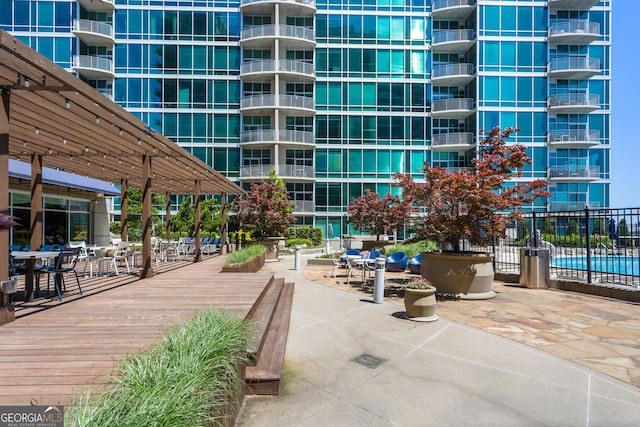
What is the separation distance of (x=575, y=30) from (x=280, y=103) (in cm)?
2789

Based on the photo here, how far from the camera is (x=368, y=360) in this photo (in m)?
4.98

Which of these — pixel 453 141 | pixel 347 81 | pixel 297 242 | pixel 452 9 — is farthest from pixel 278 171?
pixel 452 9

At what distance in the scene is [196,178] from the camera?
14180 mm

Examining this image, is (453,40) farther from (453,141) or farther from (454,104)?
(453,141)

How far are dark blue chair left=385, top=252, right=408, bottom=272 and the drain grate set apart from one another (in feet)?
30.0

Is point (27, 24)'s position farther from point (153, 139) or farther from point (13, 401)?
point (13, 401)

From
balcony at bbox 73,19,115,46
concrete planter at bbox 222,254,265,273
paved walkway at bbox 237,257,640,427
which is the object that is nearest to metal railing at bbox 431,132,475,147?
paved walkway at bbox 237,257,640,427

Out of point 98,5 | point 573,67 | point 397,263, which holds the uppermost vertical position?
point 98,5

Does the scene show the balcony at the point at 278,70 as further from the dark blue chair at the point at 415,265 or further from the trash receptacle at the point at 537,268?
the trash receptacle at the point at 537,268

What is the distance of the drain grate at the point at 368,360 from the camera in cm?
480

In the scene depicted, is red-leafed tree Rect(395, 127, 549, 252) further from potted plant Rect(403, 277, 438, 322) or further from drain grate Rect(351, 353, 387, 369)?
drain grate Rect(351, 353, 387, 369)

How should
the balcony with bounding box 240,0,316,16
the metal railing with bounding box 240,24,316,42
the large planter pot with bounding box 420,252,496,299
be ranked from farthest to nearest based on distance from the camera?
the metal railing with bounding box 240,24,316,42 < the balcony with bounding box 240,0,316,16 < the large planter pot with bounding box 420,252,496,299

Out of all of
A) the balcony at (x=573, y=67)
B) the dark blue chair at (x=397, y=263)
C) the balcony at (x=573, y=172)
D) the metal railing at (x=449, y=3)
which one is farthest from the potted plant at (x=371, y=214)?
the balcony at (x=573, y=67)

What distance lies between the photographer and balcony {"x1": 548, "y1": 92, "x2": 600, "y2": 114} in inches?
1209
